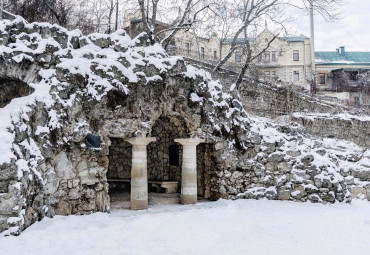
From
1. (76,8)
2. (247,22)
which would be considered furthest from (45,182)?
(76,8)

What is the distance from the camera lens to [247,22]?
1733 cm

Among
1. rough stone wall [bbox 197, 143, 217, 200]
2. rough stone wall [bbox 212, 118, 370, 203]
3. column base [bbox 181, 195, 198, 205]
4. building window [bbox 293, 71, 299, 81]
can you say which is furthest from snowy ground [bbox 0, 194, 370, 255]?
building window [bbox 293, 71, 299, 81]

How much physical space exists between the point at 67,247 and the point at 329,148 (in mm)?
12317

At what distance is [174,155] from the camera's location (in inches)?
514

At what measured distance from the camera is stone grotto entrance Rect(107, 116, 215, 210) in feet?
30.3

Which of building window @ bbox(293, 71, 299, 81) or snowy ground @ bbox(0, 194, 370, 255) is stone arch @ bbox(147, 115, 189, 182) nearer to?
snowy ground @ bbox(0, 194, 370, 255)

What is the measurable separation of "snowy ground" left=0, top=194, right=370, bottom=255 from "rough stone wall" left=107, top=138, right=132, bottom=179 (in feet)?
13.6

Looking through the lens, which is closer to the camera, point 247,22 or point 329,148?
point 329,148

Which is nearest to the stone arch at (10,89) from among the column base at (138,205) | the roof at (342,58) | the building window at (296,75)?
the column base at (138,205)

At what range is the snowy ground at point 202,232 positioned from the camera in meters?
6.01

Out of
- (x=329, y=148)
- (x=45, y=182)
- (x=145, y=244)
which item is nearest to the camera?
(x=145, y=244)

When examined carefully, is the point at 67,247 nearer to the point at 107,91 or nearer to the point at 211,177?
the point at 107,91

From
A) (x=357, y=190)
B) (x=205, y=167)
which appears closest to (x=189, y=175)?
(x=205, y=167)

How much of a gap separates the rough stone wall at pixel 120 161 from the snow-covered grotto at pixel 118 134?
579 millimetres
